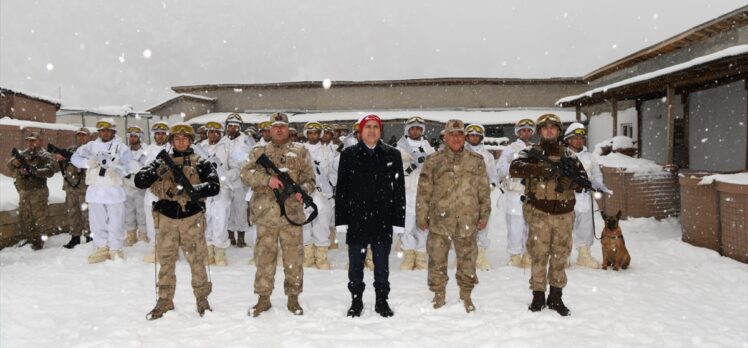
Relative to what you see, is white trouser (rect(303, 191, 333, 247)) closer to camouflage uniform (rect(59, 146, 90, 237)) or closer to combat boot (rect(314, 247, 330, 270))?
combat boot (rect(314, 247, 330, 270))

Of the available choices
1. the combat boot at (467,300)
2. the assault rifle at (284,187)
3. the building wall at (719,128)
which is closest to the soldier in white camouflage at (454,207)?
the combat boot at (467,300)

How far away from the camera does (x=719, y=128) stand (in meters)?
11.6

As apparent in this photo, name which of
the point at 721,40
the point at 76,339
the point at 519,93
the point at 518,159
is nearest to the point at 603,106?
the point at 519,93

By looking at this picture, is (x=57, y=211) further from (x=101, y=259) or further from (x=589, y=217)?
(x=589, y=217)

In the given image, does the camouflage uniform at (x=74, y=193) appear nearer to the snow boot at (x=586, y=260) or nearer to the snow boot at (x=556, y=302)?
the snow boot at (x=556, y=302)

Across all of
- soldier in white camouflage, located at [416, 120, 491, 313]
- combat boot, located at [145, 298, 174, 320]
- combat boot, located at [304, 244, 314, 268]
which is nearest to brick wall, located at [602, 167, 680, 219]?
soldier in white camouflage, located at [416, 120, 491, 313]

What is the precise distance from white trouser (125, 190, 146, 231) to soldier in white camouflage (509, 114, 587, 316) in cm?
670

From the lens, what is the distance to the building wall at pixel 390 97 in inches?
990

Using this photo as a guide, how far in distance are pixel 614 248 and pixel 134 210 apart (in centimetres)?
804

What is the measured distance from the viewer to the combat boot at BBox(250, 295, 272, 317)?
4.52 meters

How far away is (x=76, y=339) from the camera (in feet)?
13.3

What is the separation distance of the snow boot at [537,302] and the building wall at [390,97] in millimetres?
21838

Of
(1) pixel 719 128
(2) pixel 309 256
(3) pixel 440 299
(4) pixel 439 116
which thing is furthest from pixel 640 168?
(4) pixel 439 116

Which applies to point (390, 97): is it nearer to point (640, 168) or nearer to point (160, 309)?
point (640, 168)
